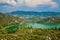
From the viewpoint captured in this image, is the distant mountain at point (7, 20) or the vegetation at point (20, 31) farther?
the distant mountain at point (7, 20)

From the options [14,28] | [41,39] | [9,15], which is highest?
[9,15]

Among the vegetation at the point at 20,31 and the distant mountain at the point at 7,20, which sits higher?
the distant mountain at the point at 7,20

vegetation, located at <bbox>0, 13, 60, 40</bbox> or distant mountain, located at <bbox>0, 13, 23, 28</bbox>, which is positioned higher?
distant mountain, located at <bbox>0, 13, 23, 28</bbox>

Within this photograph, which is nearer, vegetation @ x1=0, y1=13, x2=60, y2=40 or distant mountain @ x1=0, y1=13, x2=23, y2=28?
vegetation @ x1=0, y1=13, x2=60, y2=40

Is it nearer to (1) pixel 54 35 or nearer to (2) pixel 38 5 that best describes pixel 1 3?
(2) pixel 38 5

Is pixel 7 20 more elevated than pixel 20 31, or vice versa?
pixel 7 20

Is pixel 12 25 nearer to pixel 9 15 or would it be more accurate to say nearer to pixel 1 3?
pixel 9 15

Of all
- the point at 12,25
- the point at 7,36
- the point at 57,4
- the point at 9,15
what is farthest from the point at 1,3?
the point at 57,4

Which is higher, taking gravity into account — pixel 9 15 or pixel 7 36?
pixel 9 15

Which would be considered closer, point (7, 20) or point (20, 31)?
point (20, 31)
